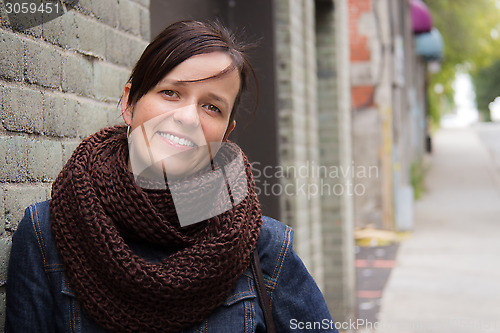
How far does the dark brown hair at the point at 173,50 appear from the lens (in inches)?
61.9

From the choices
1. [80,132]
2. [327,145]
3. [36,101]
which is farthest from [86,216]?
[327,145]

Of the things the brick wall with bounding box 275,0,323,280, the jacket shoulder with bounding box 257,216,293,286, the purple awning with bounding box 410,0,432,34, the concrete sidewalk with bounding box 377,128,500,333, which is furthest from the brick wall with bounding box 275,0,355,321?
the purple awning with bounding box 410,0,432,34

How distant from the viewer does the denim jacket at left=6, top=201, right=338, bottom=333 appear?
4.94ft

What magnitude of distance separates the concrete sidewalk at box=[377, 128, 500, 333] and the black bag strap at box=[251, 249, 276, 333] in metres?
4.28

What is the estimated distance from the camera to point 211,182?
1639 mm

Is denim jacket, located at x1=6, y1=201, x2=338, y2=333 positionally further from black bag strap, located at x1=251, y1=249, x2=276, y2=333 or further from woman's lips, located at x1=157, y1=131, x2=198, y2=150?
woman's lips, located at x1=157, y1=131, x2=198, y2=150

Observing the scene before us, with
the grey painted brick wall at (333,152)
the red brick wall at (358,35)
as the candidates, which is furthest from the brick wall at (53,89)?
the red brick wall at (358,35)

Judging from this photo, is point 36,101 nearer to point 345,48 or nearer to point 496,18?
point 345,48

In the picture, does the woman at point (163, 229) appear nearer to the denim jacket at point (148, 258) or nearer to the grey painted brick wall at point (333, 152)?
the denim jacket at point (148, 258)

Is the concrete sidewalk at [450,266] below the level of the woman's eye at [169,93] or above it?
below

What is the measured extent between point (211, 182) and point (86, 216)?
0.34m

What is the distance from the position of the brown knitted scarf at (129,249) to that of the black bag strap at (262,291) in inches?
3.8

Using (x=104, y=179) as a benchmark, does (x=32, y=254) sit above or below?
below

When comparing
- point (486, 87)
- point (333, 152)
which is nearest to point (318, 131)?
point (333, 152)
